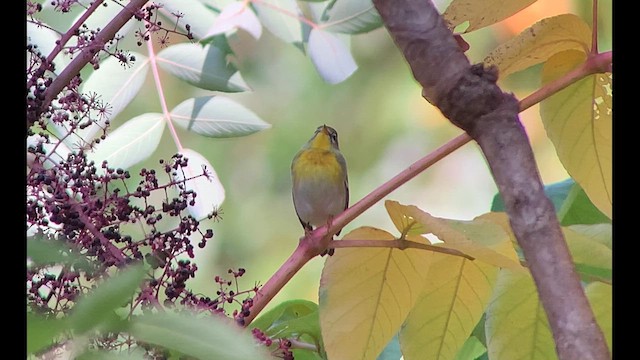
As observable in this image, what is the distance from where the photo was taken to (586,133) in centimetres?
47

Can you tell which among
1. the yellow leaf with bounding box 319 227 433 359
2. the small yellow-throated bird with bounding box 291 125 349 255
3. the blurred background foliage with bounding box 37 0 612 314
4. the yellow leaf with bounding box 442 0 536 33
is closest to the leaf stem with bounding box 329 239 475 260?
the yellow leaf with bounding box 319 227 433 359

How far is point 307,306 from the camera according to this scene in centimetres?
63

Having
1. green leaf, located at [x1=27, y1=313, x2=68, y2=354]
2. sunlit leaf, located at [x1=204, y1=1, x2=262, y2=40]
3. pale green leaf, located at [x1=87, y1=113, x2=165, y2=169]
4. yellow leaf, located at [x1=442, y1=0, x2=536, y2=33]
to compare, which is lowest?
green leaf, located at [x1=27, y1=313, x2=68, y2=354]

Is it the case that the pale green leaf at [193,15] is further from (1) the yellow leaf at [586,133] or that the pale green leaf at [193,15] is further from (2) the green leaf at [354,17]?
(1) the yellow leaf at [586,133]

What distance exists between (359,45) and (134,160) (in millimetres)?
1422

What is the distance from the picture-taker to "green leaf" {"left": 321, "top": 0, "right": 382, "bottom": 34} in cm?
82

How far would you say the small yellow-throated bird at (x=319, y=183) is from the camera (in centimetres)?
155

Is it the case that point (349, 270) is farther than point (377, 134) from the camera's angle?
No

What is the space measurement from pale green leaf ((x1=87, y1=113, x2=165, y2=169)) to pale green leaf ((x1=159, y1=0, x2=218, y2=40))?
0.09m

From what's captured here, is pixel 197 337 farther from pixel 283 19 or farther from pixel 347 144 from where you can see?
pixel 347 144

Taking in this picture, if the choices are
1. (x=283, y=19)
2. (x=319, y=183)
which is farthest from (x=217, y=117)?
(x=319, y=183)

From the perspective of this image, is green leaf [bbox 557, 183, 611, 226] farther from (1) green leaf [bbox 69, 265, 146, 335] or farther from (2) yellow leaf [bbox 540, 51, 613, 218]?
(1) green leaf [bbox 69, 265, 146, 335]
